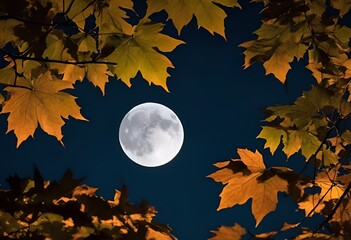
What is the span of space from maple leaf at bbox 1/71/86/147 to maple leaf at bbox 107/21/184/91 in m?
0.40

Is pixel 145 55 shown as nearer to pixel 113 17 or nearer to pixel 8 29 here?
pixel 113 17

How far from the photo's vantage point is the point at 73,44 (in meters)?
2.42

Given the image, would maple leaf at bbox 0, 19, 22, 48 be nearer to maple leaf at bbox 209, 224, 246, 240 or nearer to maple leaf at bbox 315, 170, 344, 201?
maple leaf at bbox 209, 224, 246, 240

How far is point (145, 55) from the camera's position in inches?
94.5

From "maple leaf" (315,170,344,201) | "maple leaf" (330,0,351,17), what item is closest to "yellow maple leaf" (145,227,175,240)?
"maple leaf" (315,170,344,201)

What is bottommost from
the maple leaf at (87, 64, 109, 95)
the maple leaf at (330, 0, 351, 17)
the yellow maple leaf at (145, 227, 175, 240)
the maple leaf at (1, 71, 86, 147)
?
the yellow maple leaf at (145, 227, 175, 240)

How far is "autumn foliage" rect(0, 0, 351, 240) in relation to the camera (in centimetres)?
190

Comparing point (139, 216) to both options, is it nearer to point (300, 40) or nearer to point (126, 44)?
point (126, 44)

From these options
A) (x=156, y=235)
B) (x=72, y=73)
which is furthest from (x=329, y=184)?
(x=72, y=73)

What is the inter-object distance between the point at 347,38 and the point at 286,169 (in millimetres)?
1313

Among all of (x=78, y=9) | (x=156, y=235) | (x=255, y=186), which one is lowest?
(x=156, y=235)

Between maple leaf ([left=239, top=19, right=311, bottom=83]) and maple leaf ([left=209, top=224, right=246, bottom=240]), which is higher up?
maple leaf ([left=239, top=19, right=311, bottom=83])

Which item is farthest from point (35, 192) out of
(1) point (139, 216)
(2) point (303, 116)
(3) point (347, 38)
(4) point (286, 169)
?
(3) point (347, 38)

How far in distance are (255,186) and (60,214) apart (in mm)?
959
